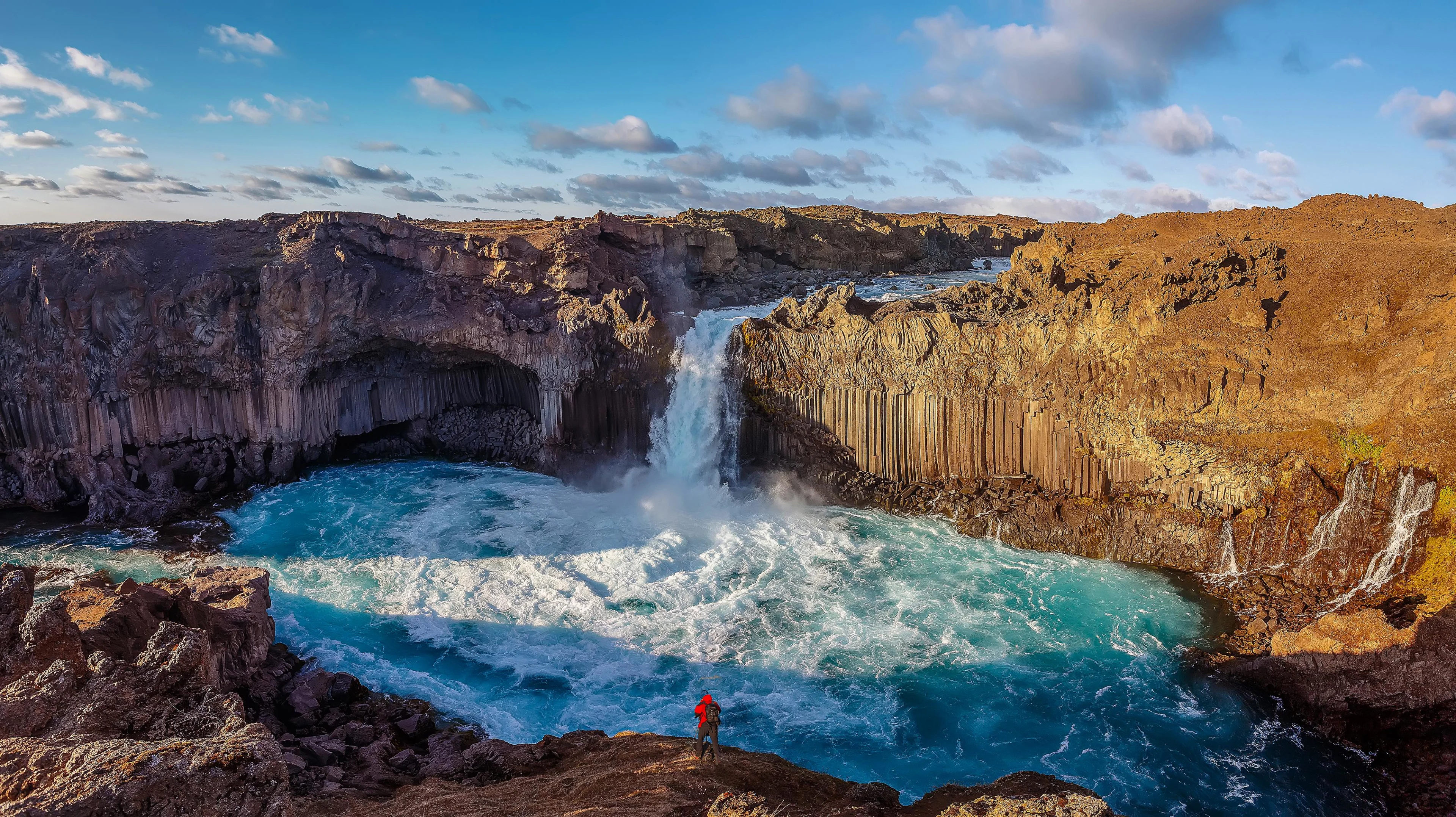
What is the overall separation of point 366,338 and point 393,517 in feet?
23.0

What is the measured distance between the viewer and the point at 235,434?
26422 millimetres

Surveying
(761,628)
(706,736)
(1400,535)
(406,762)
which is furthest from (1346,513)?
(406,762)

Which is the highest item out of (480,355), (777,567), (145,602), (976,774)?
(480,355)

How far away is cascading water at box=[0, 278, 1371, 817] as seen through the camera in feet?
44.3

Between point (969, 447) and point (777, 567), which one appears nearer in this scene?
point (777, 567)

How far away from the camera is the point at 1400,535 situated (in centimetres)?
1642

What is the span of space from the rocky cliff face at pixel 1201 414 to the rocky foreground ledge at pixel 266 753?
37.1ft

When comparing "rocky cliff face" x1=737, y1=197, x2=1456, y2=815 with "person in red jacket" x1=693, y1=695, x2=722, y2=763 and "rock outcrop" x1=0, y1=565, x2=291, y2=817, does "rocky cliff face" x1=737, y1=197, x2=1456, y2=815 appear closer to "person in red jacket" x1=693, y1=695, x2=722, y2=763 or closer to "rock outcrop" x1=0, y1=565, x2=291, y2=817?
"person in red jacket" x1=693, y1=695, x2=722, y2=763

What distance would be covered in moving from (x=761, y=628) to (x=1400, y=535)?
14044 millimetres

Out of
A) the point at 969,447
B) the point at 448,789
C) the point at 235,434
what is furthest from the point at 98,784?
the point at 235,434

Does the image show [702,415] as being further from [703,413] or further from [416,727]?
[416,727]

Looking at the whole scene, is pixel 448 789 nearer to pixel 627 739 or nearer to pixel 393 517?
pixel 627 739

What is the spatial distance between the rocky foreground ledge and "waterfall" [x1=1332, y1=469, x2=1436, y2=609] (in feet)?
38.7

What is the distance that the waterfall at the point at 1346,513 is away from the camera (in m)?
16.8
